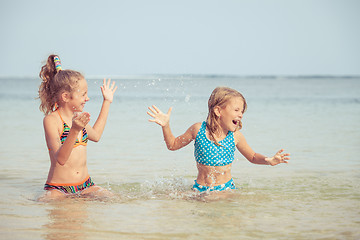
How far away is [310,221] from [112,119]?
8.55m

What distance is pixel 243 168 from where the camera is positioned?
6422 mm

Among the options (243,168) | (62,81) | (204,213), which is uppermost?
(62,81)

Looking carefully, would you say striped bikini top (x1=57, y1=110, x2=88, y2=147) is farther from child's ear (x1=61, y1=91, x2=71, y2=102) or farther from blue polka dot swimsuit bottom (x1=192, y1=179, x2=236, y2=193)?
blue polka dot swimsuit bottom (x1=192, y1=179, x2=236, y2=193)

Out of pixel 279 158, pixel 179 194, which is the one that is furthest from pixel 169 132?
pixel 279 158

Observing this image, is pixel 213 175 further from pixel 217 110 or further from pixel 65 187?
pixel 65 187

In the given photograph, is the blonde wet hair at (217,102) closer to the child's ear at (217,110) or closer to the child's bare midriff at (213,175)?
the child's ear at (217,110)

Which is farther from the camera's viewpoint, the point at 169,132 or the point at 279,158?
the point at 169,132

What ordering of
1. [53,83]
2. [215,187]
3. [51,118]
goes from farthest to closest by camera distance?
[215,187] → [53,83] → [51,118]

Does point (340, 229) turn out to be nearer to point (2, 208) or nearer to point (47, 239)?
point (47, 239)

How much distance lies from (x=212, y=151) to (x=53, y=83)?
1.65m

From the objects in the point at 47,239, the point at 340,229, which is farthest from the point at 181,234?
the point at 340,229

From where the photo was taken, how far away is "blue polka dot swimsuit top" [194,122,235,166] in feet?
16.2

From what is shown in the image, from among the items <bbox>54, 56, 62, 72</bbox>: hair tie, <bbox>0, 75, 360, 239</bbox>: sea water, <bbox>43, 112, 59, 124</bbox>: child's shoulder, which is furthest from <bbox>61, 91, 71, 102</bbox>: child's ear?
<bbox>0, 75, 360, 239</bbox>: sea water

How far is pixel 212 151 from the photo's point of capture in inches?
194
